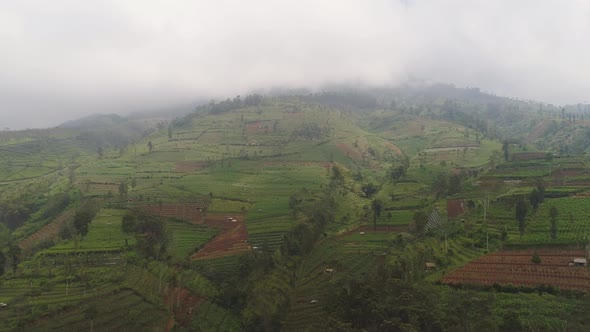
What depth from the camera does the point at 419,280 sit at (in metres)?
43.4

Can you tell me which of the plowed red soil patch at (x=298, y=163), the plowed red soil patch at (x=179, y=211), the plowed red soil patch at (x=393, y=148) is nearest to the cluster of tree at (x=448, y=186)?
the plowed red soil patch at (x=298, y=163)

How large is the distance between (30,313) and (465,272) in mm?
45767

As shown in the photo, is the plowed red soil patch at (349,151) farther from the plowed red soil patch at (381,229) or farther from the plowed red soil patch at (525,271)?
the plowed red soil patch at (525,271)

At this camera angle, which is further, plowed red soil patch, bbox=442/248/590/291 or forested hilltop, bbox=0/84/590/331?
plowed red soil patch, bbox=442/248/590/291

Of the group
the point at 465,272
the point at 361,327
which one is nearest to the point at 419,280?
the point at 465,272

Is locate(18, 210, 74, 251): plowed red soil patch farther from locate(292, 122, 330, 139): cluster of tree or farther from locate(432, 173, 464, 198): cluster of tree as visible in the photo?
locate(292, 122, 330, 139): cluster of tree

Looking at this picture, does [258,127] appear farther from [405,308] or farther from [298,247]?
[405,308]

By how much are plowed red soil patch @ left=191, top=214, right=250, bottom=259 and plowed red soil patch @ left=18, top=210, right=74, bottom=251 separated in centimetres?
2541

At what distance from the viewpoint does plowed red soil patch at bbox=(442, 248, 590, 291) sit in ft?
130

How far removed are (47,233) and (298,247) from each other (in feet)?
150

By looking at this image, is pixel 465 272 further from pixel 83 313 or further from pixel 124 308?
pixel 83 313

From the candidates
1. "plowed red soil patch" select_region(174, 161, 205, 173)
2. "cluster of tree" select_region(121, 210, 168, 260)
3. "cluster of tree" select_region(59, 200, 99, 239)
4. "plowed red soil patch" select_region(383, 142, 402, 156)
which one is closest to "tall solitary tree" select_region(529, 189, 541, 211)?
"cluster of tree" select_region(121, 210, 168, 260)

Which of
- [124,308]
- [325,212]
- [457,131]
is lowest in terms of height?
[124,308]

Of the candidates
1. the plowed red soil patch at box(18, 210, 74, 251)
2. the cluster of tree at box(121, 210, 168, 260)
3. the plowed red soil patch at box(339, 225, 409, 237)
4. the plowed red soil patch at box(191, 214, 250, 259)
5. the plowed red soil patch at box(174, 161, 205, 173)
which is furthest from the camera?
the plowed red soil patch at box(174, 161, 205, 173)
